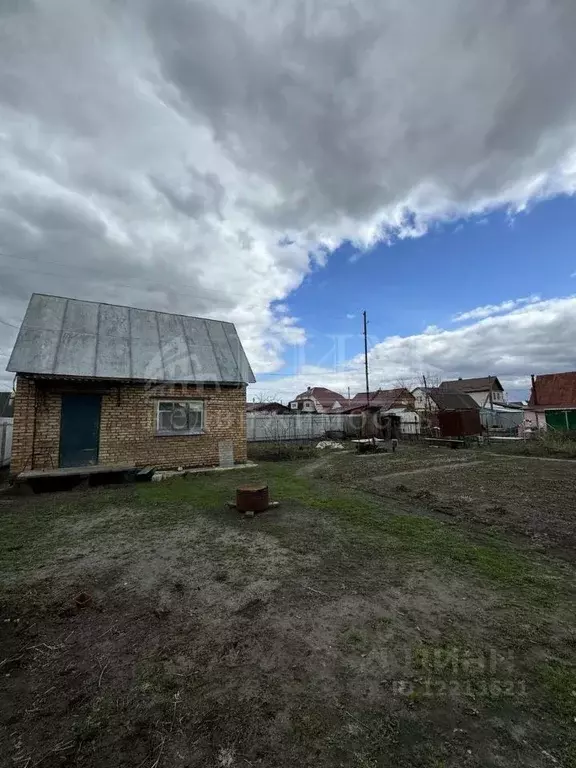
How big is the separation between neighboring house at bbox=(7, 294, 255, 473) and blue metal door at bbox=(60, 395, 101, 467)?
0.08ft

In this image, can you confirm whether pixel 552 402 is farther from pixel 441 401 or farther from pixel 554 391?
pixel 441 401

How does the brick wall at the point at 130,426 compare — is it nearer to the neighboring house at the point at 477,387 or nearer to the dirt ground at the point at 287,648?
the dirt ground at the point at 287,648

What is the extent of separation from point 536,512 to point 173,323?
1098 centimetres

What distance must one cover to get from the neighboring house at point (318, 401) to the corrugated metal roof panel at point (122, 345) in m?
41.6

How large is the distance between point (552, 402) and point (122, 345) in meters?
29.0

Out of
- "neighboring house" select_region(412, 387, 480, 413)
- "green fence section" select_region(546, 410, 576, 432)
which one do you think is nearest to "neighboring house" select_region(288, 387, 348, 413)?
"neighboring house" select_region(412, 387, 480, 413)

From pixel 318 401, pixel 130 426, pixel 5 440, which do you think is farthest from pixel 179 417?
pixel 318 401

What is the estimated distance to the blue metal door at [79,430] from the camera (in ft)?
29.8

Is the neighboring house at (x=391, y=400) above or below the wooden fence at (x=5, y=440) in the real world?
above

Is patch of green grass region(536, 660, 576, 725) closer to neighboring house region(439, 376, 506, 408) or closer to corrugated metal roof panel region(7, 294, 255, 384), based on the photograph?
corrugated metal roof panel region(7, 294, 255, 384)

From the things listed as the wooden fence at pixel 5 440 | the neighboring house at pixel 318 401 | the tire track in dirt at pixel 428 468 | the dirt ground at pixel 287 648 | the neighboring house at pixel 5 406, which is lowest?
the dirt ground at pixel 287 648

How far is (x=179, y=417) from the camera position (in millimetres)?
10758

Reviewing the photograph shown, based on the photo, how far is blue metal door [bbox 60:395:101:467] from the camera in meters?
9.09

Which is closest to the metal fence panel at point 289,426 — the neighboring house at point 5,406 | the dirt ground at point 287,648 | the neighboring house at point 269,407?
the neighboring house at point 5,406
